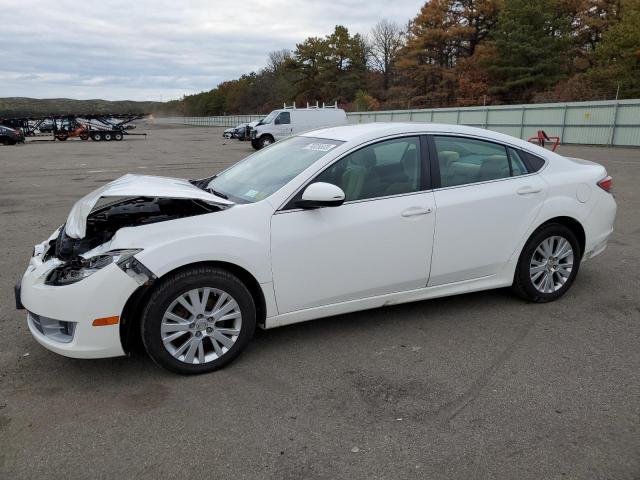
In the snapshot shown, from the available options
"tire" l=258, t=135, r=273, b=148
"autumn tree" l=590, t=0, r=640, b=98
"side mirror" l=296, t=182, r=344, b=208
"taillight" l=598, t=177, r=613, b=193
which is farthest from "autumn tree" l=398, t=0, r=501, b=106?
"side mirror" l=296, t=182, r=344, b=208

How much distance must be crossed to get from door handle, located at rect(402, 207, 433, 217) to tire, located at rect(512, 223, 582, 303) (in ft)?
A: 3.54

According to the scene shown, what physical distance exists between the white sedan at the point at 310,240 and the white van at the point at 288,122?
21988 millimetres

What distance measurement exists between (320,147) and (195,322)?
162cm

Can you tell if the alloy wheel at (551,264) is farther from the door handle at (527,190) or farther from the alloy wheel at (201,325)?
the alloy wheel at (201,325)

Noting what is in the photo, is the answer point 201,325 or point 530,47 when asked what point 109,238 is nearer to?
point 201,325

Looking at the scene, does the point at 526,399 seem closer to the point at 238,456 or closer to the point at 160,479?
the point at 238,456

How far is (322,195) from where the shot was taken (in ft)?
11.4

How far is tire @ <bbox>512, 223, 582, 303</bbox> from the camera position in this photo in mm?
4465

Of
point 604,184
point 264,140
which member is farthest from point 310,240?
point 264,140

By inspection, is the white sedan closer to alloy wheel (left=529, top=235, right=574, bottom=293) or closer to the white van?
alloy wheel (left=529, top=235, right=574, bottom=293)

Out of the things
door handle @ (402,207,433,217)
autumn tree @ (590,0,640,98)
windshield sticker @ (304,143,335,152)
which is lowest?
door handle @ (402,207,433,217)

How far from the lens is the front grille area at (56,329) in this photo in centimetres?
323

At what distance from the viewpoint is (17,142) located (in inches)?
1367

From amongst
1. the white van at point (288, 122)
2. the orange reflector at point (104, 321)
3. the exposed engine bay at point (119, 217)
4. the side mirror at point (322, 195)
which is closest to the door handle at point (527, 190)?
the side mirror at point (322, 195)
